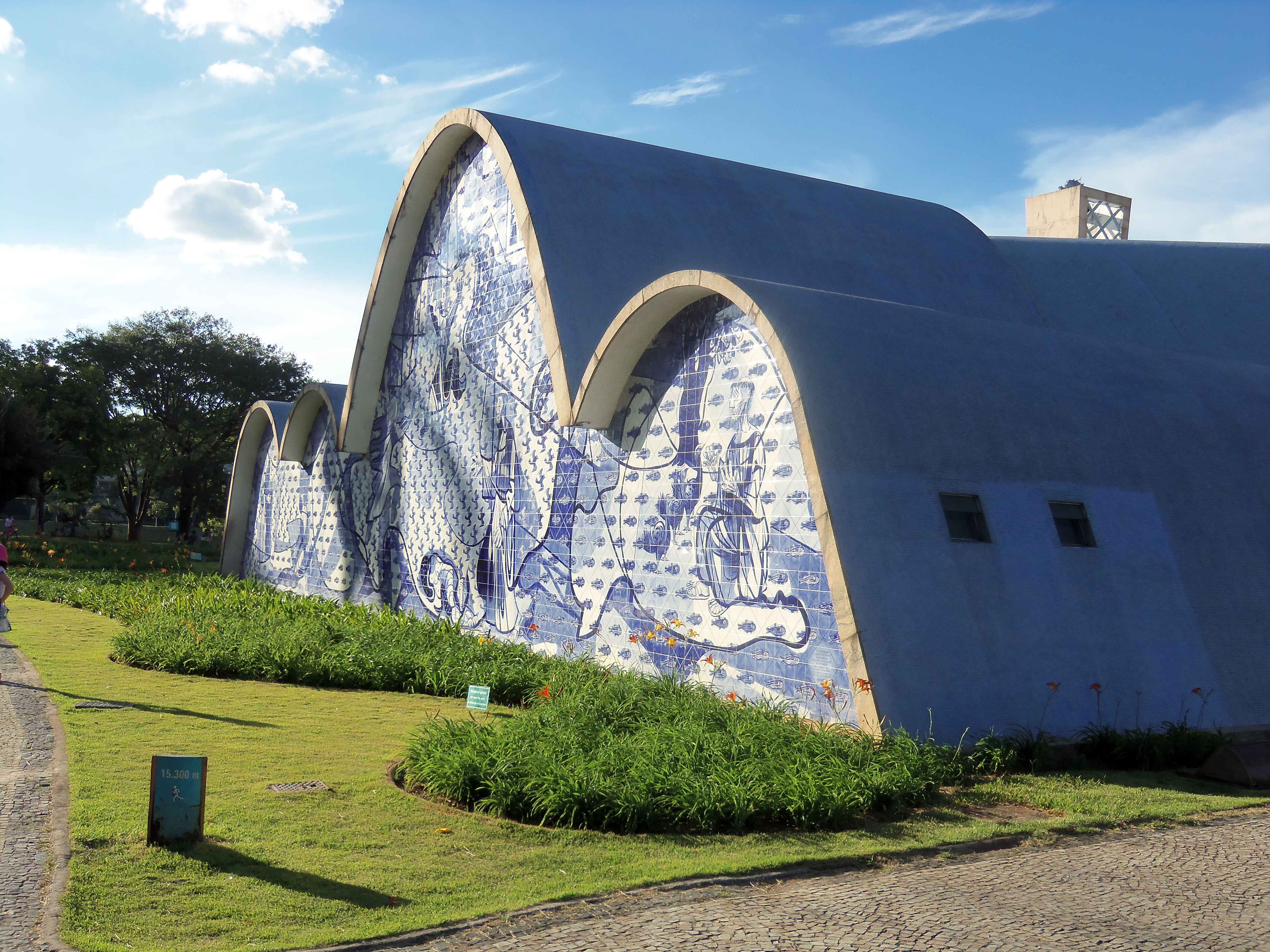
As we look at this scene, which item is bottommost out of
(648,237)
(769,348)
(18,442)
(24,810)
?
(24,810)

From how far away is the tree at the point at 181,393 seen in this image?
37938 mm

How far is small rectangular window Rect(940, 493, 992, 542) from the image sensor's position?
26.6 feet

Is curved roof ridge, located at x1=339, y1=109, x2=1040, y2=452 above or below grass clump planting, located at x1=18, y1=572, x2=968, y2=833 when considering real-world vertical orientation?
above

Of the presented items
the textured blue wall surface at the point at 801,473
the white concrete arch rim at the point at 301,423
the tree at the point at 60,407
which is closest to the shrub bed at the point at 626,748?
the textured blue wall surface at the point at 801,473

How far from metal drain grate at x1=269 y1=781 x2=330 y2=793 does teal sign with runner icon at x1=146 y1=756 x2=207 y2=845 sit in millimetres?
1077

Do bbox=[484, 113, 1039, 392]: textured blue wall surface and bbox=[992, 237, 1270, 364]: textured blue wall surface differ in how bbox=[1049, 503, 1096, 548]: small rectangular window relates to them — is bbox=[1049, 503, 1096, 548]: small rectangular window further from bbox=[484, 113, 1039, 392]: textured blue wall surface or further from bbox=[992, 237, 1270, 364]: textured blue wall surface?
bbox=[992, 237, 1270, 364]: textured blue wall surface

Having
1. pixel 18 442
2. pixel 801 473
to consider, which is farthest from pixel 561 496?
pixel 18 442

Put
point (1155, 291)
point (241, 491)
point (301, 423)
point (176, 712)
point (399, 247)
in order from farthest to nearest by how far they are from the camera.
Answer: point (241, 491), point (301, 423), point (1155, 291), point (399, 247), point (176, 712)

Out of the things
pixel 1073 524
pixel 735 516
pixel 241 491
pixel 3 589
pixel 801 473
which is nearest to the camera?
pixel 801 473

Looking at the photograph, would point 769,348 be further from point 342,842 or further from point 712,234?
point 712,234

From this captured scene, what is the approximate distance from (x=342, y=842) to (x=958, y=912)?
2963 millimetres

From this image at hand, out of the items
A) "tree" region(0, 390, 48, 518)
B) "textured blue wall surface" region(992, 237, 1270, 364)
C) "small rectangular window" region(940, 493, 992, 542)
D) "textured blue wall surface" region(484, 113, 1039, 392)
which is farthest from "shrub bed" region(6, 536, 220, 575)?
"small rectangular window" region(940, 493, 992, 542)

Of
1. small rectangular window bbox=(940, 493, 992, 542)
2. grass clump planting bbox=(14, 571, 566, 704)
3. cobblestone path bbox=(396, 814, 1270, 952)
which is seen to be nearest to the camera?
cobblestone path bbox=(396, 814, 1270, 952)

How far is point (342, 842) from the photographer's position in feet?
17.0
